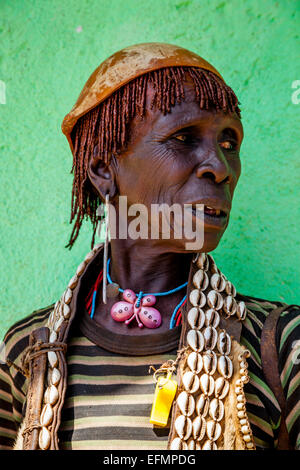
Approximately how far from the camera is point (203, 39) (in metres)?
2.86

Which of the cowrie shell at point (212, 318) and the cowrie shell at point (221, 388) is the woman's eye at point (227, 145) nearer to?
the cowrie shell at point (212, 318)

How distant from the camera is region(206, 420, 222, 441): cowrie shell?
6.14ft

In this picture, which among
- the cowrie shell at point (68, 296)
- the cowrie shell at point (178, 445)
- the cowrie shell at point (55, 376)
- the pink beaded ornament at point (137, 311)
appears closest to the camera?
the cowrie shell at point (178, 445)

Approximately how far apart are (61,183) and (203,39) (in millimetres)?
908

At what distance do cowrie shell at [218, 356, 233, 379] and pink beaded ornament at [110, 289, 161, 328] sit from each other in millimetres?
271

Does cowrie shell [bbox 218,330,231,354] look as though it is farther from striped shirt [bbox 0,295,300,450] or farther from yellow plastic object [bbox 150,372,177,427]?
yellow plastic object [bbox 150,372,177,427]

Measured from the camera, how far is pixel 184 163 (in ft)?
6.66

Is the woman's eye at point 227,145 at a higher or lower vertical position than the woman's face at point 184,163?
higher

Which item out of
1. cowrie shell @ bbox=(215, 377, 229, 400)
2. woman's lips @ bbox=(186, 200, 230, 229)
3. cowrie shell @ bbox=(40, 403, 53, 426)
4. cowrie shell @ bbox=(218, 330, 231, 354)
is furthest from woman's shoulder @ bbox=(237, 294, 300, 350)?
cowrie shell @ bbox=(40, 403, 53, 426)

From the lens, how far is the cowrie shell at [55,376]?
2043mm

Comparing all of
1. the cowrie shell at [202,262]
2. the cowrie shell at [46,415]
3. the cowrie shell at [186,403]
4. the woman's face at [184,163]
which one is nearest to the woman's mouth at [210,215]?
the woman's face at [184,163]

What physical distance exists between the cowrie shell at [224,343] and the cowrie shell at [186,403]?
0.18 metres
